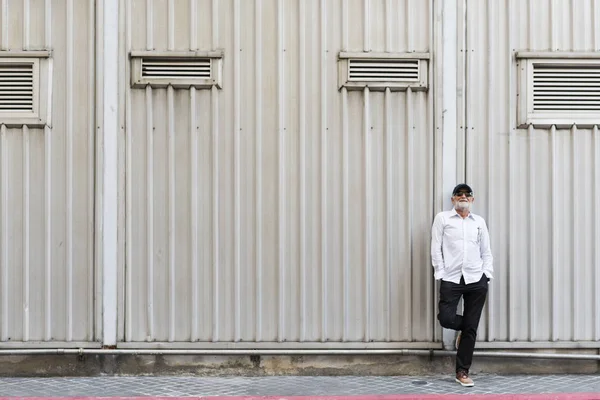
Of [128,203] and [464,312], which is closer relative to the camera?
[464,312]

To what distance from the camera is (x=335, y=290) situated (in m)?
8.34

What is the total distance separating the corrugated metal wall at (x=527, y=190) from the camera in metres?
8.38

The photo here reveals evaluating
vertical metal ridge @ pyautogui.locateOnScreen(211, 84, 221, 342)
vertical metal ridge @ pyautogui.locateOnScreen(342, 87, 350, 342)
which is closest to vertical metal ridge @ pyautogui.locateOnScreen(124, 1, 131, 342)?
vertical metal ridge @ pyautogui.locateOnScreen(211, 84, 221, 342)

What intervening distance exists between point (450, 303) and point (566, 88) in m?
2.55

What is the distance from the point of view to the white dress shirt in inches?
313

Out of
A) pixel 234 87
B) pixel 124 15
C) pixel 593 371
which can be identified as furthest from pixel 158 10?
pixel 593 371

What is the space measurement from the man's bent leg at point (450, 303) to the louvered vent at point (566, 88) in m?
2.06

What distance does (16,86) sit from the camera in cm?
834

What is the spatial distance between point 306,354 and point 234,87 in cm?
279

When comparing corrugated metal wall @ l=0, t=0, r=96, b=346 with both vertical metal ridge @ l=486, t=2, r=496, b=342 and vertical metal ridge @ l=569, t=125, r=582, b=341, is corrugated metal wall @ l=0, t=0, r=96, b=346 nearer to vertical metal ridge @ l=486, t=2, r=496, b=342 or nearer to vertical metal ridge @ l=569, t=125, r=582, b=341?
vertical metal ridge @ l=486, t=2, r=496, b=342

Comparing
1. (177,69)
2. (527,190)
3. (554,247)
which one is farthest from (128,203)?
(554,247)

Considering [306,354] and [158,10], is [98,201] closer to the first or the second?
[158,10]

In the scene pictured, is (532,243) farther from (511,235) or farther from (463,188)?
(463,188)

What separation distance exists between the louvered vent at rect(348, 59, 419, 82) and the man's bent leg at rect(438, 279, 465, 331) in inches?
83.2
